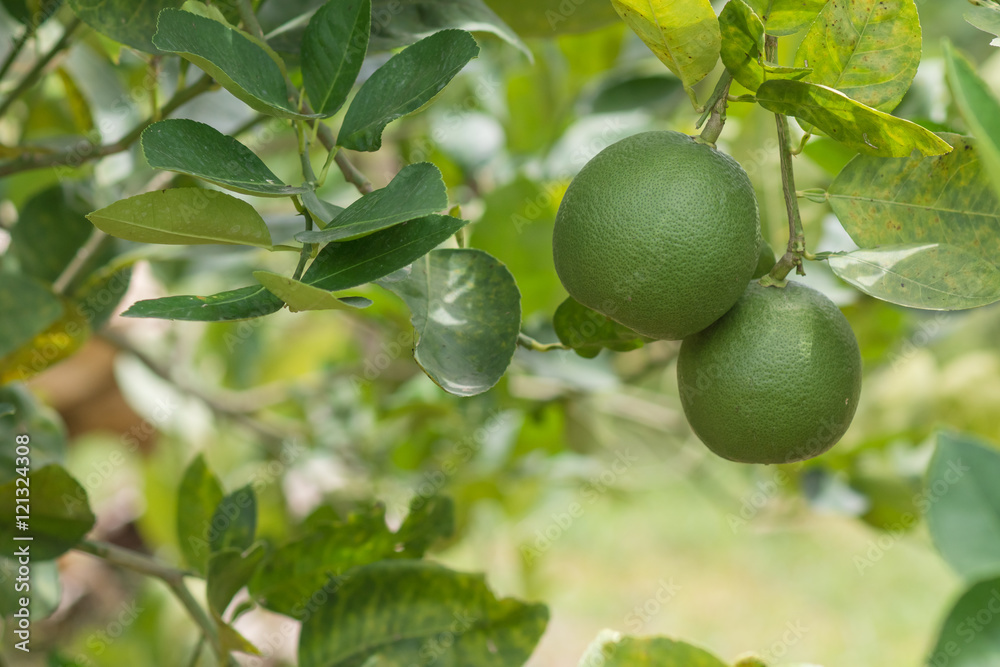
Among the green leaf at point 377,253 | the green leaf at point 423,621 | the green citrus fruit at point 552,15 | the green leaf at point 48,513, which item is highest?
the green leaf at point 377,253

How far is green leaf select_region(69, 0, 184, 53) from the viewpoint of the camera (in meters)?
0.57

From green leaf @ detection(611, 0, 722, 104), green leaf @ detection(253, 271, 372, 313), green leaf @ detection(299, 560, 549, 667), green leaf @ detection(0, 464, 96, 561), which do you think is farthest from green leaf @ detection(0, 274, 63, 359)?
green leaf @ detection(611, 0, 722, 104)

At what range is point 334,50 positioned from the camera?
0.53 metres

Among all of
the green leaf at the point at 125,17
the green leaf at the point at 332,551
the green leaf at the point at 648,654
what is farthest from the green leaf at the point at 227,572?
the green leaf at the point at 125,17

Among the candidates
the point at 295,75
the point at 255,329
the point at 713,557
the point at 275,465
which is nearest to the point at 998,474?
the point at 295,75

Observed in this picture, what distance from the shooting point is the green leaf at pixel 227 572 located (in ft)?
2.05

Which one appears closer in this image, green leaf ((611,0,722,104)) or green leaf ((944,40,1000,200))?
green leaf ((944,40,1000,200))

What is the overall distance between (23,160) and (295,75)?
0.26 metres

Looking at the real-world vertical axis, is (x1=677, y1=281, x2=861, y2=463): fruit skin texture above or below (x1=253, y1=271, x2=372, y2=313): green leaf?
below

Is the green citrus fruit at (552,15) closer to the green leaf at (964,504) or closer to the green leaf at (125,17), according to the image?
the green leaf at (125,17)

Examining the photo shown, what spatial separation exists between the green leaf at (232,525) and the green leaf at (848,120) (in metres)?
0.52

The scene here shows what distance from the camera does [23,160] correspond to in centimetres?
78

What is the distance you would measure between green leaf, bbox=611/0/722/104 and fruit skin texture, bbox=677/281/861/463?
0.15 meters

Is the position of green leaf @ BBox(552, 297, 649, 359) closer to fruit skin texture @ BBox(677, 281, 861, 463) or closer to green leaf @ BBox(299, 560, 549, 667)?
fruit skin texture @ BBox(677, 281, 861, 463)
